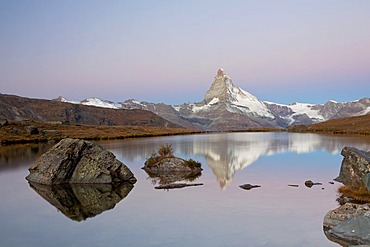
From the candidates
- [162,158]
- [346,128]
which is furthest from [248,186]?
[346,128]

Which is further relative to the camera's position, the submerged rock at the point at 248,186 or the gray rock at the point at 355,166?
the submerged rock at the point at 248,186

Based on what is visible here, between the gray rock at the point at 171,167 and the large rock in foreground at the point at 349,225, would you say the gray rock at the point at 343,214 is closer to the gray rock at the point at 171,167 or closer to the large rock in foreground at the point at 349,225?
the large rock in foreground at the point at 349,225

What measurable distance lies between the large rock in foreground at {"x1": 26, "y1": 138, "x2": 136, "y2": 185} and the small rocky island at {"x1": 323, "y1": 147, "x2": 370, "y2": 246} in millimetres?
16128

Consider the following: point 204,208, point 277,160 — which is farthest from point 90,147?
point 277,160

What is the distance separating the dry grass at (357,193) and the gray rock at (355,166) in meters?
0.75

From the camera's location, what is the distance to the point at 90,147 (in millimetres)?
32531

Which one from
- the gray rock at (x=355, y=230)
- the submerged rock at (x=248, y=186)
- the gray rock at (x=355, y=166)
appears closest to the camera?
the gray rock at (x=355, y=230)

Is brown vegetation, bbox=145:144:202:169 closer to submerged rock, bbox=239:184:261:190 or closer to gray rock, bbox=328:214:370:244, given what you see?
submerged rock, bbox=239:184:261:190

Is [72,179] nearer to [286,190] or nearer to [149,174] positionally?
[149,174]

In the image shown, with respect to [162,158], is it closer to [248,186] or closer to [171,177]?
[171,177]

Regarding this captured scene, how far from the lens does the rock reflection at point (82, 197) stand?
23609 millimetres

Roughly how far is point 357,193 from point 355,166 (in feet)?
9.93

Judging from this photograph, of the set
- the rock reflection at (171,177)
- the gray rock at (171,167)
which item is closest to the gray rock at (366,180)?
the rock reflection at (171,177)

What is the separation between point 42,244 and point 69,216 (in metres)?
4.97
